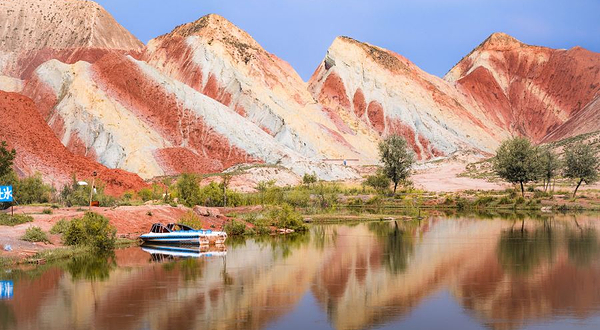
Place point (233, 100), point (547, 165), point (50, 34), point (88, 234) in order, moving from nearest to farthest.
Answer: point (88, 234), point (547, 165), point (233, 100), point (50, 34)

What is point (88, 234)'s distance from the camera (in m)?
31.2

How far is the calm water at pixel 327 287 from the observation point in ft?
56.2

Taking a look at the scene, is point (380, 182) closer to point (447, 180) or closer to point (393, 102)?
point (447, 180)

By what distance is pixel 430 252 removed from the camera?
1190 inches

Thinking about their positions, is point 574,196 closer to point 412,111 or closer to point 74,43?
point 412,111

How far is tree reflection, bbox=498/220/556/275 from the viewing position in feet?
84.4

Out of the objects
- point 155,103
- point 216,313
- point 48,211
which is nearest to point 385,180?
point 155,103

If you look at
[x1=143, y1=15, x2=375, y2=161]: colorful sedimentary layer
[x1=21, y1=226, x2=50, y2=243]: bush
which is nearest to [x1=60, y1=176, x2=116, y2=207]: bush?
[x1=21, y1=226, x2=50, y2=243]: bush

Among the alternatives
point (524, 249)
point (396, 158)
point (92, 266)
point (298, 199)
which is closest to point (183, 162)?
point (396, 158)

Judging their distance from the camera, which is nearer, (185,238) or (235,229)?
(185,238)

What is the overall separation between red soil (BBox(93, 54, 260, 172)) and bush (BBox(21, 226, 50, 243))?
176 feet

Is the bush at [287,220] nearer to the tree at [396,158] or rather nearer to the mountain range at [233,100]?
the mountain range at [233,100]

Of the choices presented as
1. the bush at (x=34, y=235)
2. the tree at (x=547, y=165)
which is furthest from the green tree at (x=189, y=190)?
the tree at (x=547, y=165)

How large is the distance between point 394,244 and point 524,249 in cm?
599
